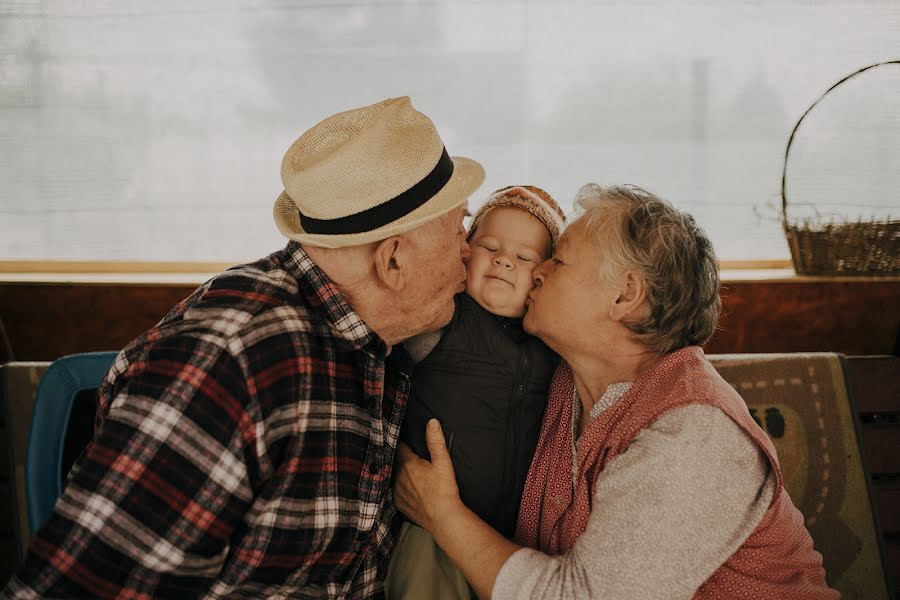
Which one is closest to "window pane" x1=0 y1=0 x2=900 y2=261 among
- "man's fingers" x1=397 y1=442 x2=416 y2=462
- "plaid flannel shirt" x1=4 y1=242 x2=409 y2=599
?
"man's fingers" x1=397 y1=442 x2=416 y2=462

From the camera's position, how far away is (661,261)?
1460 mm

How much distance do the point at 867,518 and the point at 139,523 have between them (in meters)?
1.88

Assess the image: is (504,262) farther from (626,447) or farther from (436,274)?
(626,447)

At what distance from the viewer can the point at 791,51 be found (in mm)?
2766

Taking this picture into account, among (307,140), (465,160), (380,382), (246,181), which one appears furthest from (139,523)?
(246,181)

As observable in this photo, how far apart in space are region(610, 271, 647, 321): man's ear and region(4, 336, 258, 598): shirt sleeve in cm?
74

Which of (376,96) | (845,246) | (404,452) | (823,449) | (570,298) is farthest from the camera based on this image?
(376,96)

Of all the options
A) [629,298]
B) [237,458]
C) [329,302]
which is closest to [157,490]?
[237,458]

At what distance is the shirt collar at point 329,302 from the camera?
140cm

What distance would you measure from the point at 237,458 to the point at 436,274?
0.52 m

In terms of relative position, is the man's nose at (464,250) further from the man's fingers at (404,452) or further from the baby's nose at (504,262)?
the man's fingers at (404,452)

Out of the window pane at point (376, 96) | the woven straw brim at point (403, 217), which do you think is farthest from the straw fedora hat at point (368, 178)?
the window pane at point (376, 96)

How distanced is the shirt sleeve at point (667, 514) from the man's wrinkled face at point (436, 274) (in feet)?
1.54

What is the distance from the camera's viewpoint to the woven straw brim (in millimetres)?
1358
